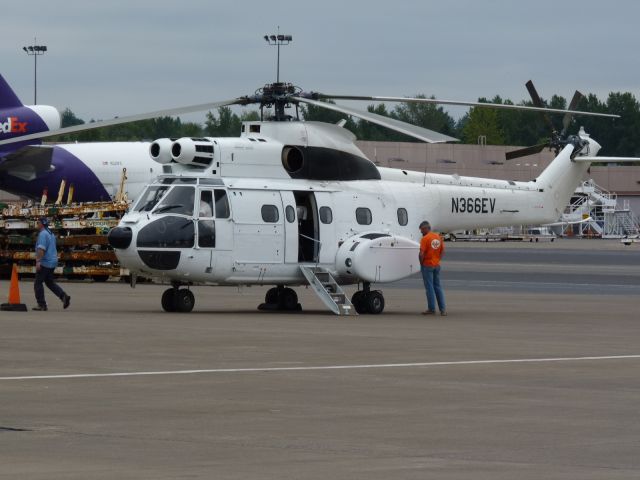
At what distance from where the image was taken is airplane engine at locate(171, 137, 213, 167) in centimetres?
2700

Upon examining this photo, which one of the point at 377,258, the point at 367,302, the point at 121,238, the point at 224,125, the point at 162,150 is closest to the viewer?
the point at 121,238

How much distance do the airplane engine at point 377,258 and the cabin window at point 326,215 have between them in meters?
0.57

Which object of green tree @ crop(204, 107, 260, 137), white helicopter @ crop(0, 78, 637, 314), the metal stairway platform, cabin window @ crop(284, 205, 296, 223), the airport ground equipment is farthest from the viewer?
green tree @ crop(204, 107, 260, 137)

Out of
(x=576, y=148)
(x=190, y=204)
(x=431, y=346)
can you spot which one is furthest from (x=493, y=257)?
(x=431, y=346)

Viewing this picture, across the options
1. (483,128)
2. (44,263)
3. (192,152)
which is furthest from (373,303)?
(483,128)

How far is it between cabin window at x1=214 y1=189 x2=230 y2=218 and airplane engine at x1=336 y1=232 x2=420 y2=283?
8.61 feet

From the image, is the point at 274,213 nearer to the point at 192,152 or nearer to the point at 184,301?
the point at 192,152

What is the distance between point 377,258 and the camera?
1101 inches

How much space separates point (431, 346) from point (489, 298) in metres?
14.4

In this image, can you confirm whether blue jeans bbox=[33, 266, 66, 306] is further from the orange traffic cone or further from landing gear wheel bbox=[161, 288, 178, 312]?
landing gear wheel bbox=[161, 288, 178, 312]

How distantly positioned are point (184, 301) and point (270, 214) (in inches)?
94.0

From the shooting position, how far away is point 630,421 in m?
12.5

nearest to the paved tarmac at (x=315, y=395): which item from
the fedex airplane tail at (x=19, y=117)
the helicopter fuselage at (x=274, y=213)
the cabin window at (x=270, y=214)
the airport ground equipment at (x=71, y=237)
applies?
the helicopter fuselage at (x=274, y=213)

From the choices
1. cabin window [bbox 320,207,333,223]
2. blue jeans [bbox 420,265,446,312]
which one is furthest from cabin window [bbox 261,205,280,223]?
blue jeans [bbox 420,265,446,312]
